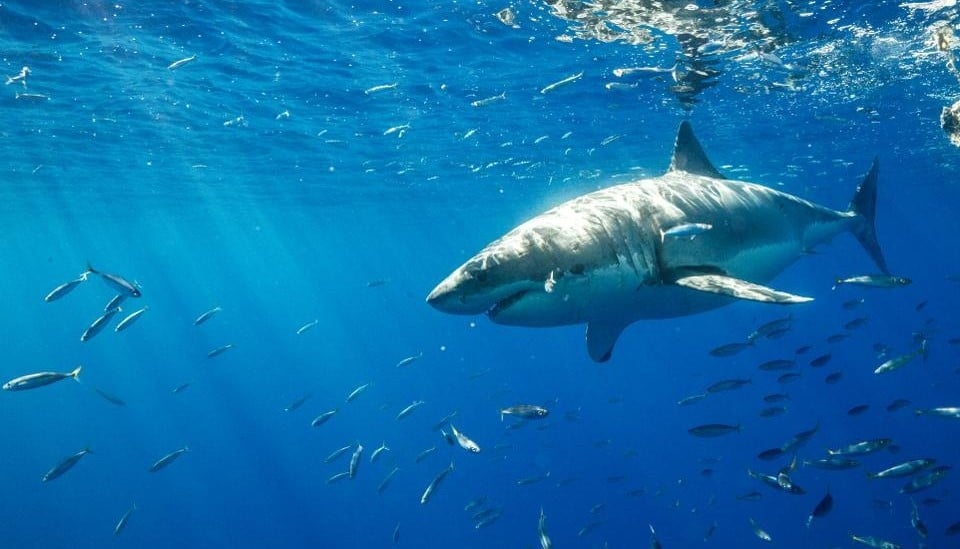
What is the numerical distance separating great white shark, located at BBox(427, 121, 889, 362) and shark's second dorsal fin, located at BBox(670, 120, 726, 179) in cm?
2

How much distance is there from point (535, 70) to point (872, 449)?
459 inches

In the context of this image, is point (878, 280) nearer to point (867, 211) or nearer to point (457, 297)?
point (867, 211)

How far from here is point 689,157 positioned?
309 inches

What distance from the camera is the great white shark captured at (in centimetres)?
417

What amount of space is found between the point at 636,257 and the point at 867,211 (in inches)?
273

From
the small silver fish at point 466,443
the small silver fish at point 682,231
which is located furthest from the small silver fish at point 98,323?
the small silver fish at point 682,231

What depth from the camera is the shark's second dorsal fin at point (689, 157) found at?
7.77 meters

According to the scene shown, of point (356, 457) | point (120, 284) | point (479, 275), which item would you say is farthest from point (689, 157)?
point (120, 284)

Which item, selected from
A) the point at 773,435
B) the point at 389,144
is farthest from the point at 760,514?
the point at 389,144

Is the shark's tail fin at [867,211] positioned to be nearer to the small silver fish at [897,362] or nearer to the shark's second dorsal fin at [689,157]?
the small silver fish at [897,362]

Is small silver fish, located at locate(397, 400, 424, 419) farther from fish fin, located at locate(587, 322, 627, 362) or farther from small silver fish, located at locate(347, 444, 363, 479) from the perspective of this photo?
fish fin, located at locate(587, 322, 627, 362)

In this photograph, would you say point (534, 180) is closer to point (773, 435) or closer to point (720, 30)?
point (720, 30)

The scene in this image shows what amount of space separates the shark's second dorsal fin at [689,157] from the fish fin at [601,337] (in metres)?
2.44

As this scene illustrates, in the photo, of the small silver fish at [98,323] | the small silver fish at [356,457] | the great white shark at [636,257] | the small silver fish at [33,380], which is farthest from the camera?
the small silver fish at [356,457]
